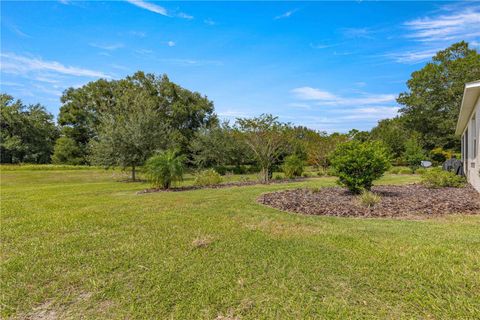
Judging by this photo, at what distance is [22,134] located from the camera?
2953 cm

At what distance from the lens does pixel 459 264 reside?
A: 3.12 metres

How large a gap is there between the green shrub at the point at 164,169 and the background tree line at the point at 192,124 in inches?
262

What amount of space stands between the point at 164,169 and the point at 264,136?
612 centimetres

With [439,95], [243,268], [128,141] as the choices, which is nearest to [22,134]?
[128,141]

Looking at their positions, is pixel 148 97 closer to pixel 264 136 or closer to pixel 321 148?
pixel 264 136

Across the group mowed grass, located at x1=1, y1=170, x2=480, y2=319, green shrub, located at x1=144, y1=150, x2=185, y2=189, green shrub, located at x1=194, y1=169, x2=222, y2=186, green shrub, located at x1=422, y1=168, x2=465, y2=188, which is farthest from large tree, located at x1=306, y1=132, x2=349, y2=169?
mowed grass, located at x1=1, y1=170, x2=480, y2=319

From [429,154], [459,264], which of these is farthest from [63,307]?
[429,154]

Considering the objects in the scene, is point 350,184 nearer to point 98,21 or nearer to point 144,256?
point 144,256

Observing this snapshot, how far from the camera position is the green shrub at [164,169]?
10461 millimetres

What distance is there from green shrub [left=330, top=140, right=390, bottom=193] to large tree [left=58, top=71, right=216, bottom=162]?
766 inches

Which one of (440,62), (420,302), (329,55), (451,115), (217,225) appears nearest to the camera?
(420,302)

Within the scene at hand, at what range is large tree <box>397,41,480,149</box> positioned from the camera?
26016 mm

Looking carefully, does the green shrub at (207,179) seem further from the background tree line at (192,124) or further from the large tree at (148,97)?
the large tree at (148,97)

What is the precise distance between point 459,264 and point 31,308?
448 cm
